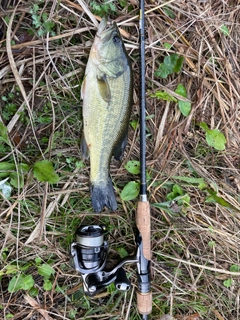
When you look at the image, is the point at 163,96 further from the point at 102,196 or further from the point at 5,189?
the point at 5,189

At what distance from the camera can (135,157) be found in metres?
2.18

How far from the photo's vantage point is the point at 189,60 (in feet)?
7.11

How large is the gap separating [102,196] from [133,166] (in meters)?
0.30

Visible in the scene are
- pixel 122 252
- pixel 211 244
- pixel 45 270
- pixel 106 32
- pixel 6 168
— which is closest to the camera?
pixel 106 32

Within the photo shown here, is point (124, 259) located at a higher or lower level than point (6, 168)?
lower

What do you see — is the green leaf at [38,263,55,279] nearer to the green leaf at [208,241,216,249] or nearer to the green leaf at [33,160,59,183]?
the green leaf at [33,160,59,183]

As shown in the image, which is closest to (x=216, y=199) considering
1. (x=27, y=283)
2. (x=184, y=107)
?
(x=184, y=107)

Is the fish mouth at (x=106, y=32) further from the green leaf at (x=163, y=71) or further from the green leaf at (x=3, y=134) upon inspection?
the green leaf at (x=3, y=134)

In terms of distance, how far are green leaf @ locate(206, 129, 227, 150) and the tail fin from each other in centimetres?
75

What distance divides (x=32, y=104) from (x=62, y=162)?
1.31ft

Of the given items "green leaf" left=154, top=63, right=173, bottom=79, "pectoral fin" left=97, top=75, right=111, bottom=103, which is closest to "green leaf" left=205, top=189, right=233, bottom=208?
"green leaf" left=154, top=63, right=173, bottom=79

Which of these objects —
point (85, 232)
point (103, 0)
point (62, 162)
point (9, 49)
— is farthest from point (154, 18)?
point (85, 232)

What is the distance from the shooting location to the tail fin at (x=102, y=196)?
6.54ft

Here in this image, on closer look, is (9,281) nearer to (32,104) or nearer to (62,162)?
(62,162)
